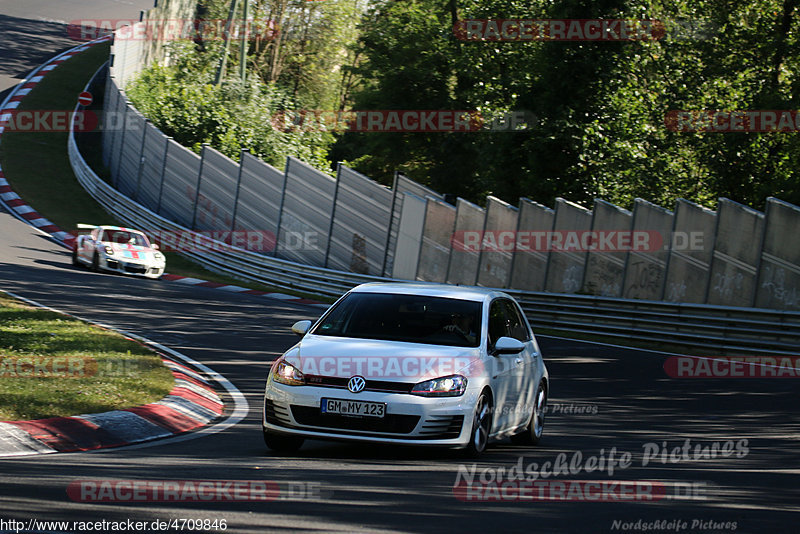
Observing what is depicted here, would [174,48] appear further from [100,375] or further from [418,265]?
[100,375]

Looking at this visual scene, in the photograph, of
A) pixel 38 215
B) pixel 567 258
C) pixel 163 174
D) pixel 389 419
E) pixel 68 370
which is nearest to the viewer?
pixel 389 419

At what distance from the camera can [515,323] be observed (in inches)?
410

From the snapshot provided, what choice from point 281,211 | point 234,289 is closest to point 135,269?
point 234,289

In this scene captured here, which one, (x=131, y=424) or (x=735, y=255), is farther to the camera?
(x=735, y=255)

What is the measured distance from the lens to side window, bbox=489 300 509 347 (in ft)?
31.1

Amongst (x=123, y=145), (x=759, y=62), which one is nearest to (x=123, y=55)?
(x=123, y=145)

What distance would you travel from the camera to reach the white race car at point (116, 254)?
90.2 feet

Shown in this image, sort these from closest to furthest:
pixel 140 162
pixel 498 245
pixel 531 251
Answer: pixel 531 251 → pixel 498 245 → pixel 140 162

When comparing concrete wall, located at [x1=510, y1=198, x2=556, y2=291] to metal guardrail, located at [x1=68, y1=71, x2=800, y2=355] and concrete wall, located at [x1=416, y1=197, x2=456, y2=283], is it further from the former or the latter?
concrete wall, located at [x1=416, y1=197, x2=456, y2=283]

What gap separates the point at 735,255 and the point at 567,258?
5311mm

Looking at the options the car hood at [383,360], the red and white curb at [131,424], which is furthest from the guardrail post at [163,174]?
the car hood at [383,360]

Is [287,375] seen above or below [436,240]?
above

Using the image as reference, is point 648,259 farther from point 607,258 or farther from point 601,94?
point 601,94

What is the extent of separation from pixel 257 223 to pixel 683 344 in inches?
668
